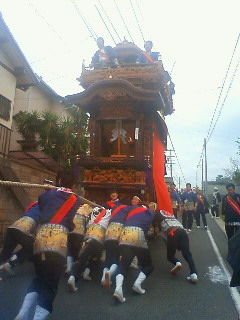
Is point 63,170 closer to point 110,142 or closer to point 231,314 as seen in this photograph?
point 110,142

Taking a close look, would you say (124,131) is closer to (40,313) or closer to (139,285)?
(139,285)

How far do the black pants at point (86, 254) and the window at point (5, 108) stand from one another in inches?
312

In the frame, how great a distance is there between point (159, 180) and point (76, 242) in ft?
19.6

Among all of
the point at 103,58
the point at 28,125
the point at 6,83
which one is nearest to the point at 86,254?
the point at 6,83

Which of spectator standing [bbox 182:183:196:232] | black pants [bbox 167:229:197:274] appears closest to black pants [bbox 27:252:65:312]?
black pants [bbox 167:229:197:274]

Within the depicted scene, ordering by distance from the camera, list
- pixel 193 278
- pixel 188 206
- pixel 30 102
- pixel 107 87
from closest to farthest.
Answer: pixel 193 278 → pixel 107 87 → pixel 188 206 → pixel 30 102

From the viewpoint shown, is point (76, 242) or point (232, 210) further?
point (232, 210)

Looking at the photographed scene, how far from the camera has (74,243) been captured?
6.24 metres

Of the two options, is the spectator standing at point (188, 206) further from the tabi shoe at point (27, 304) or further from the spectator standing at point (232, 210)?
the tabi shoe at point (27, 304)

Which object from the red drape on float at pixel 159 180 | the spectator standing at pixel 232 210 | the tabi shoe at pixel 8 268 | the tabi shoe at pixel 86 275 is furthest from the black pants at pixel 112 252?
the red drape on float at pixel 159 180

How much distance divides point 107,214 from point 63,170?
9560mm

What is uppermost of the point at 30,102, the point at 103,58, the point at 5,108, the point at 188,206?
the point at 103,58

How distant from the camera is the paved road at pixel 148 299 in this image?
4.17 metres

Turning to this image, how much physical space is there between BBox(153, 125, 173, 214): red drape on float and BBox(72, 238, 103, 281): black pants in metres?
5.09
